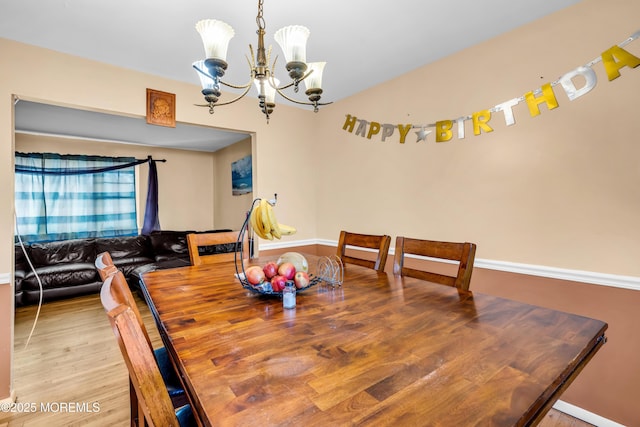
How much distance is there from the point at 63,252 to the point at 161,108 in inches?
125

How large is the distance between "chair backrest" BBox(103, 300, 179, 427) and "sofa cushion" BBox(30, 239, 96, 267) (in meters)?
4.63

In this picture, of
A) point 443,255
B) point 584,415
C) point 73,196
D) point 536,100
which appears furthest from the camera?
point 73,196

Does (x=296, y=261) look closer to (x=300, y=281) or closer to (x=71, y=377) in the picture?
(x=300, y=281)

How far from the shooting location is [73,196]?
4.37 m

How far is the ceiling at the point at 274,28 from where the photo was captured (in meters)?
1.60

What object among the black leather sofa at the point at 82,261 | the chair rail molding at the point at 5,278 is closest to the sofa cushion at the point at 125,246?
the black leather sofa at the point at 82,261

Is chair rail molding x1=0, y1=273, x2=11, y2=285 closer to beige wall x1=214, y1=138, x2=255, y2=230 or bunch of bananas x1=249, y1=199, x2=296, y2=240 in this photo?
bunch of bananas x1=249, y1=199, x2=296, y2=240

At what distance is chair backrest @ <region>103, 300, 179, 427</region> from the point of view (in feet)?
1.76

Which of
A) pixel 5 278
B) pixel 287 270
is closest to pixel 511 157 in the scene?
pixel 287 270

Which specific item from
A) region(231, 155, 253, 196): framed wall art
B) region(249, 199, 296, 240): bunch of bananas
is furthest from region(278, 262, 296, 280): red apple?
region(231, 155, 253, 196): framed wall art

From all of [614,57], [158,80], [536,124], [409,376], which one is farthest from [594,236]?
[158,80]

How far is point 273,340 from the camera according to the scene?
32.1 inches

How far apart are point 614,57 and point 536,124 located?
424mm

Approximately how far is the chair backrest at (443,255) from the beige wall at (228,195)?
3153 mm
